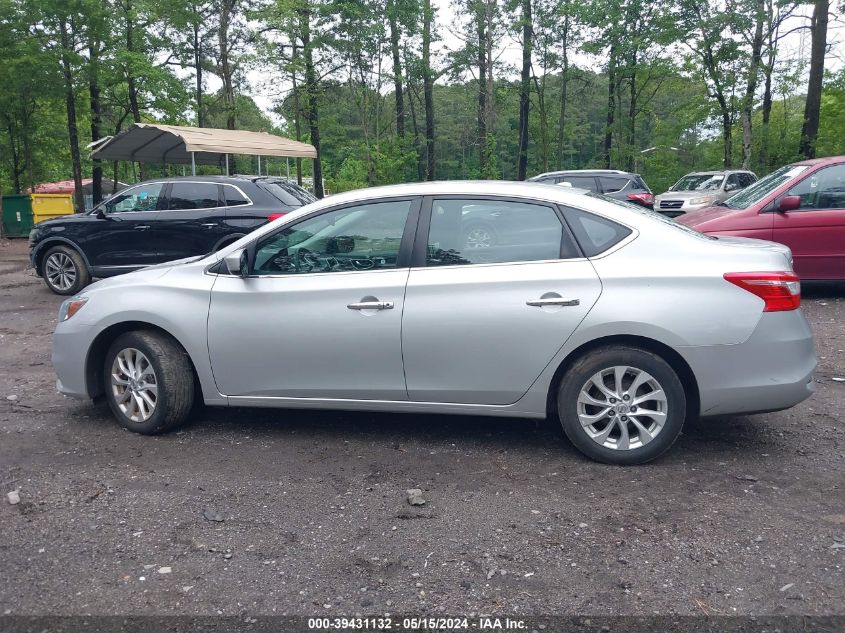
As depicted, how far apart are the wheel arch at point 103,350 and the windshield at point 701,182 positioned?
19.2 meters

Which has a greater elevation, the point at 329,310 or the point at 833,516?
the point at 329,310

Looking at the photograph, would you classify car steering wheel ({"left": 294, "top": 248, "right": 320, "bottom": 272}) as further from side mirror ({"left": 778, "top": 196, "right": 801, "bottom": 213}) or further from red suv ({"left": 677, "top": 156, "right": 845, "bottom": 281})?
side mirror ({"left": 778, "top": 196, "right": 801, "bottom": 213})

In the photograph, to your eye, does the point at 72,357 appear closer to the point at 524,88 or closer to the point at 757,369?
the point at 757,369

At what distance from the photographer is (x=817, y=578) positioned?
3.01 m

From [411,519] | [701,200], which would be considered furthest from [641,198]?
[411,519]

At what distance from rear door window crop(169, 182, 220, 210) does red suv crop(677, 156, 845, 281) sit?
23.0 ft

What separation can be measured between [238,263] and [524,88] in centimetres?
3284

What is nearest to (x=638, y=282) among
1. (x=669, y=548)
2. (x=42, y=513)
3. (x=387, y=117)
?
(x=669, y=548)

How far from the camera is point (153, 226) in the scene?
36.1 ft

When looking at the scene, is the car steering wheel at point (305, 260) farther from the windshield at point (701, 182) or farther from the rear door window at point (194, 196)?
the windshield at point (701, 182)

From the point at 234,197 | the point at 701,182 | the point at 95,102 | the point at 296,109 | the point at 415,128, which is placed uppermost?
the point at 415,128

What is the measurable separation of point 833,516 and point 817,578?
66 centimetres

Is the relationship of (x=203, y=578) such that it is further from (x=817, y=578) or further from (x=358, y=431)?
(x=817, y=578)

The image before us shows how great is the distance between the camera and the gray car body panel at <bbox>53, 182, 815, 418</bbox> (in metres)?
4.00
